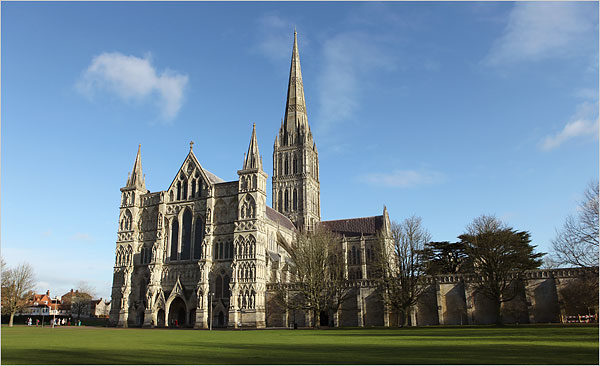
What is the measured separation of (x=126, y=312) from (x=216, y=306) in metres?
12.1

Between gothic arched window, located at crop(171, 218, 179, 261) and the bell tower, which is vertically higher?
the bell tower

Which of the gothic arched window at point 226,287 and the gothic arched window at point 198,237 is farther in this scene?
the gothic arched window at point 198,237

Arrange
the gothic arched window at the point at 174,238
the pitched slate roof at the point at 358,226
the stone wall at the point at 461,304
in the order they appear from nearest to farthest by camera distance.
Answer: the stone wall at the point at 461,304
the gothic arched window at the point at 174,238
the pitched slate roof at the point at 358,226

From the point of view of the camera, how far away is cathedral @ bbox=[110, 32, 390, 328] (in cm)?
5459

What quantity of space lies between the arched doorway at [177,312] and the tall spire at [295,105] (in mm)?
41009

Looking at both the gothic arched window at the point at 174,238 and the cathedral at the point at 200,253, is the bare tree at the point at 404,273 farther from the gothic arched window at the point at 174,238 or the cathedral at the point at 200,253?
the gothic arched window at the point at 174,238

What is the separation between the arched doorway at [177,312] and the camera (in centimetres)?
5741

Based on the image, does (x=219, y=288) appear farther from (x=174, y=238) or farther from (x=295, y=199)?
(x=295, y=199)

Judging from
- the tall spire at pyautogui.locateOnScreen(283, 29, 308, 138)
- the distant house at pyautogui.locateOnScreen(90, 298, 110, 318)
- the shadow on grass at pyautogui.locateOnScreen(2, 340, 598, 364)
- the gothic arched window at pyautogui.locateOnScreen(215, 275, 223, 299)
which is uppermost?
the tall spire at pyautogui.locateOnScreen(283, 29, 308, 138)

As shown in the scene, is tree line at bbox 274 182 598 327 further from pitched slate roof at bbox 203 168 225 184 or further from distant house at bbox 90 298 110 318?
distant house at bbox 90 298 110 318

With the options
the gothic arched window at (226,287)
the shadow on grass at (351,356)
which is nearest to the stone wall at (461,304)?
the gothic arched window at (226,287)

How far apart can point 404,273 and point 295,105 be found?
163ft

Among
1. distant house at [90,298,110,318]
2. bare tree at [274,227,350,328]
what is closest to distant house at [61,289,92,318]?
distant house at [90,298,110,318]

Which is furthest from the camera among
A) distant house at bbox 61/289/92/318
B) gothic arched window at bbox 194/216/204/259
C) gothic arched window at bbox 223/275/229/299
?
distant house at bbox 61/289/92/318
